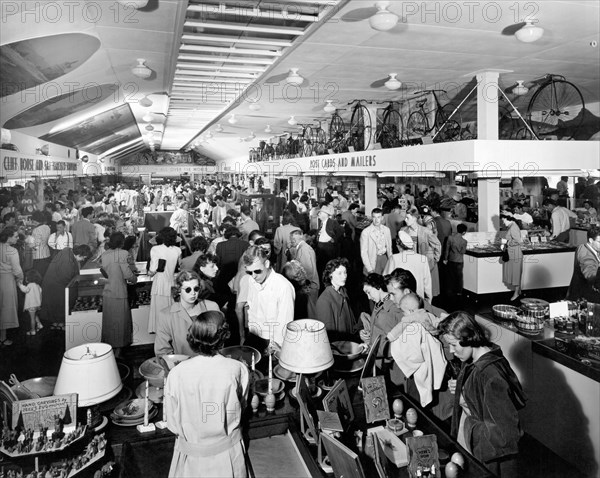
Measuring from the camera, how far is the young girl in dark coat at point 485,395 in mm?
2551

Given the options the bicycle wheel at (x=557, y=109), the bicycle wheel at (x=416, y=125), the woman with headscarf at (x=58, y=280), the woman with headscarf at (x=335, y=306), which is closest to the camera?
the woman with headscarf at (x=335, y=306)

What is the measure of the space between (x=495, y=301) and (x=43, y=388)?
709cm

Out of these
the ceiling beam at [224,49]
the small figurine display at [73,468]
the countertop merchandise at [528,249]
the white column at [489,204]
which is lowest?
the small figurine display at [73,468]

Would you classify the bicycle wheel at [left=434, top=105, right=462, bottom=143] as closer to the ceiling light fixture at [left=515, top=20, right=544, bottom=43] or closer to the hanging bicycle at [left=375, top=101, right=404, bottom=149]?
the hanging bicycle at [left=375, top=101, right=404, bottom=149]

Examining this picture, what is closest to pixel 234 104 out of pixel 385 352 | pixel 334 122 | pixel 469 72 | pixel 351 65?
pixel 334 122

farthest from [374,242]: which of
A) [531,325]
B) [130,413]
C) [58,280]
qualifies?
[130,413]

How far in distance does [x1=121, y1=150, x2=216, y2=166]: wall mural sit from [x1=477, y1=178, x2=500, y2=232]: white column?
31095 millimetres

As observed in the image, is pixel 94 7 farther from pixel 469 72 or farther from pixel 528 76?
pixel 528 76

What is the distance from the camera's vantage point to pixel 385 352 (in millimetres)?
3842

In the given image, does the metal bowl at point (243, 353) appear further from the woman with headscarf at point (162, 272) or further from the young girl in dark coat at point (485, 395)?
the woman with headscarf at point (162, 272)

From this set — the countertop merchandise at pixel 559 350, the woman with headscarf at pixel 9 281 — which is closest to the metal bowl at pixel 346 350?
the countertop merchandise at pixel 559 350

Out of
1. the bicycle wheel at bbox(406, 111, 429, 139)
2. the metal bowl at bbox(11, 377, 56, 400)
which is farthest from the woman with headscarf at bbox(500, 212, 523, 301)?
the metal bowl at bbox(11, 377, 56, 400)

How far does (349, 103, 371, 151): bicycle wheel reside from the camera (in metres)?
11.0

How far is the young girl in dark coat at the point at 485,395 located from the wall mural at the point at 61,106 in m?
8.13
